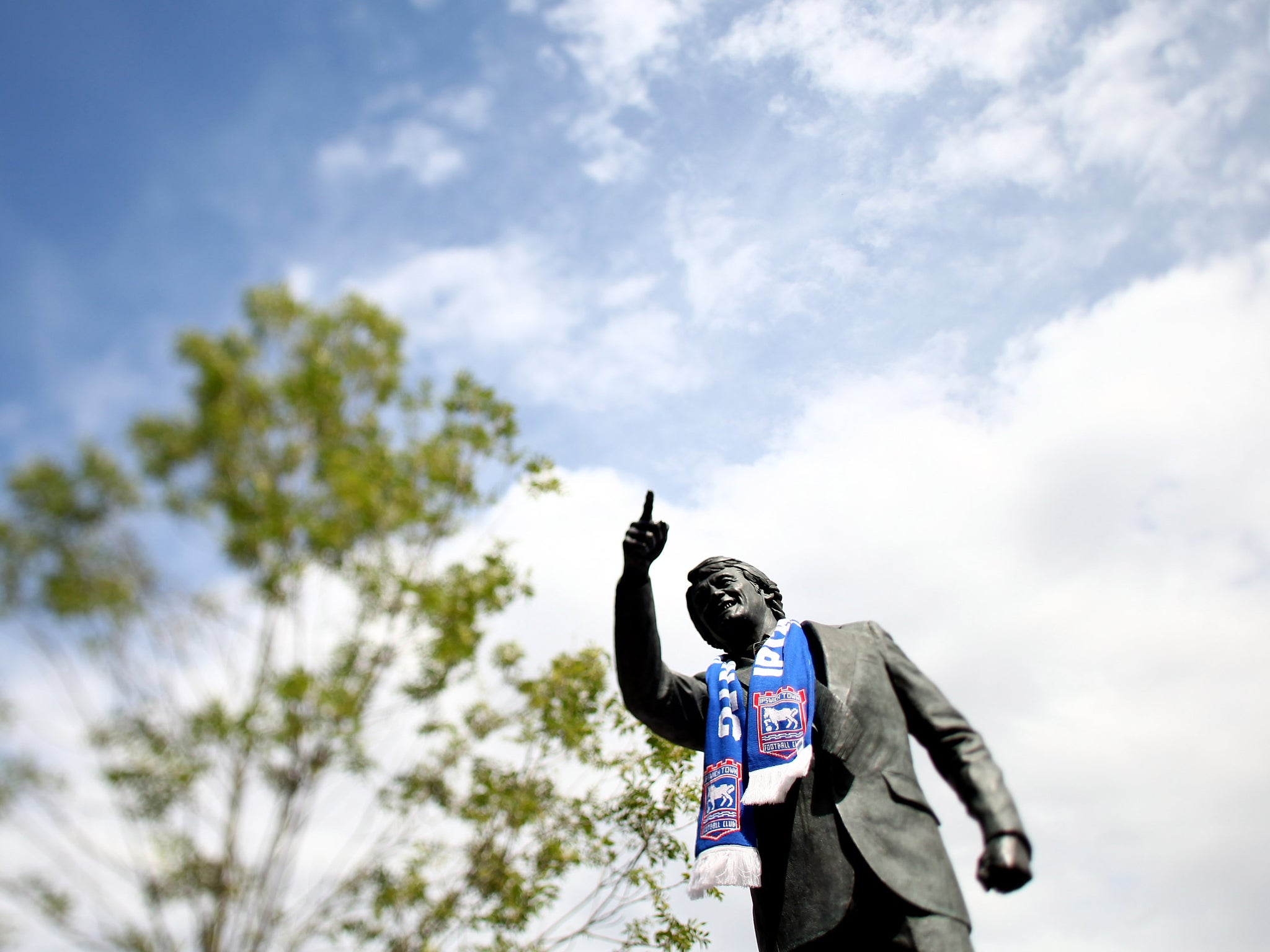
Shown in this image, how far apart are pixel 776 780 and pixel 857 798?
0.94 ft

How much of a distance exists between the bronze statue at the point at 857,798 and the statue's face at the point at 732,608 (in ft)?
0.62

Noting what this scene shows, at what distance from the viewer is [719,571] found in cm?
416

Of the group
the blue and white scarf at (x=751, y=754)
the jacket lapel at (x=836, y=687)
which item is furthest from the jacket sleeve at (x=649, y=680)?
the jacket lapel at (x=836, y=687)

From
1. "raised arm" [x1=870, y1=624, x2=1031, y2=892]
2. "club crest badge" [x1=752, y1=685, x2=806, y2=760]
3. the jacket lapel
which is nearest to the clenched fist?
"raised arm" [x1=870, y1=624, x2=1031, y2=892]

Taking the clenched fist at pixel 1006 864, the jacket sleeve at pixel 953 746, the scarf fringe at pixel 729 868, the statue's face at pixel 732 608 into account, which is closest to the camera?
the clenched fist at pixel 1006 864

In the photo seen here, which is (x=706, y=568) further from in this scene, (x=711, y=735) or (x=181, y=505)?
(x=181, y=505)

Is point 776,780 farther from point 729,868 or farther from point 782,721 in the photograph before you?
point 729,868

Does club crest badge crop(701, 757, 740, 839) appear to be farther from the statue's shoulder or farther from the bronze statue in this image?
the statue's shoulder

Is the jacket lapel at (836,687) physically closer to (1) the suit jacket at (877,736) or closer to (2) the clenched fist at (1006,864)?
(1) the suit jacket at (877,736)

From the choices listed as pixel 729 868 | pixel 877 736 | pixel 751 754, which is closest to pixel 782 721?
A: pixel 751 754

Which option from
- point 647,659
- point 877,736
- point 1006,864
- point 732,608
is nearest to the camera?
point 1006,864

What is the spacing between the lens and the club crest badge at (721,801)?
3316 mm

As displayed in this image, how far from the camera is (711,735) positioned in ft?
11.9

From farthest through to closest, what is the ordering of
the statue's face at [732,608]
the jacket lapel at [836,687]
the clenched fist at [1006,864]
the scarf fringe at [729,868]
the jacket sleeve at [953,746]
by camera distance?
the statue's face at [732,608]
the jacket lapel at [836,687]
the scarf fringe at [729,868]
the jacket sleeve at [953,746]
the clenched fist at [1006,864]
